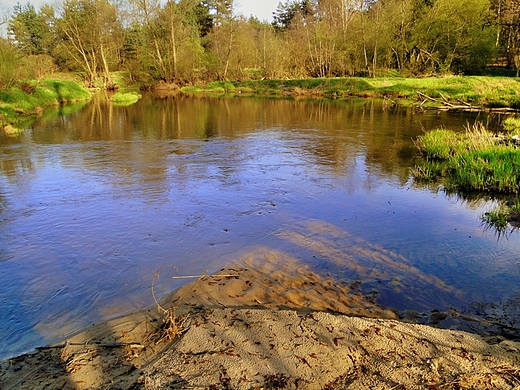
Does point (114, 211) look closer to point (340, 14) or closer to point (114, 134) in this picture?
point (114, 134)

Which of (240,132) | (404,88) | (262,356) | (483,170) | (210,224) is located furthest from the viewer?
(404,88)

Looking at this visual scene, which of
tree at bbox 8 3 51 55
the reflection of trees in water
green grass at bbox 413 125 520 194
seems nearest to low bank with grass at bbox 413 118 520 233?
green grass at bbox 413 125 520 194

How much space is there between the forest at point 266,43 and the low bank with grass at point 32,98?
7.67 metres

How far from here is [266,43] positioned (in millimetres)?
47656

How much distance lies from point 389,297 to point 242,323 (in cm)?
219

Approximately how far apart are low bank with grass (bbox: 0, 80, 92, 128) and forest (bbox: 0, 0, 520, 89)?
7.67 meters

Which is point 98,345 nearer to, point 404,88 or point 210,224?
point 210,224

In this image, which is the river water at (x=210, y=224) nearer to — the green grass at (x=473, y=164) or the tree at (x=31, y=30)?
the green grass at (x=473, y=164)

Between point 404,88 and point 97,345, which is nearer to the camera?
point 97,345

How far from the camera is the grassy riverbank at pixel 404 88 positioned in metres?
25.7

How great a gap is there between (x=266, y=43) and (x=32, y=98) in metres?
29.7

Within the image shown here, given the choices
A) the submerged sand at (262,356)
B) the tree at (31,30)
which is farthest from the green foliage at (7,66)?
the tree at (31,30)

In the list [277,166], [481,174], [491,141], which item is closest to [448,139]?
[491,141]

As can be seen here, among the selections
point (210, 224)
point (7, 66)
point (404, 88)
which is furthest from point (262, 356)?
point (404, 88)
